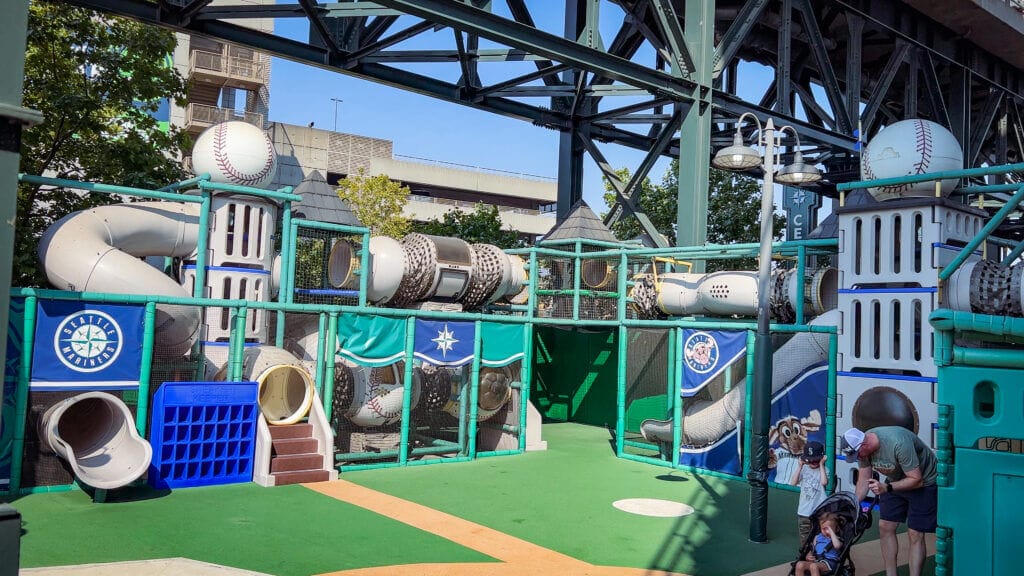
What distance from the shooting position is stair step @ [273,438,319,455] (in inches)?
492

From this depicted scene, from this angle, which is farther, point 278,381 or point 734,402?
point 278,381

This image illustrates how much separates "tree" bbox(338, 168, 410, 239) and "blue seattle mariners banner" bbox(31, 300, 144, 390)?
28367mm

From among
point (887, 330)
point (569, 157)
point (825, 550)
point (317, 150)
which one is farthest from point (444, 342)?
point (317, 150)

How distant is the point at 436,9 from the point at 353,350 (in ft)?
19.4

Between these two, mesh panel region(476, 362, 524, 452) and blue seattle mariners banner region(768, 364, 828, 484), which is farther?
mesh panel region(476, 362, 524, 452)

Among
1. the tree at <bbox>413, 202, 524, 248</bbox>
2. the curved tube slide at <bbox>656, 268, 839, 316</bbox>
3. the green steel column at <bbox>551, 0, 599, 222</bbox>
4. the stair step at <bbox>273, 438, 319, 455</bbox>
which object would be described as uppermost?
the green steel column at <bbox>551, 0, 599, 222</bbox>

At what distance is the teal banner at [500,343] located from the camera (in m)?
15.5

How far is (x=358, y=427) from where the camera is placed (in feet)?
48.2

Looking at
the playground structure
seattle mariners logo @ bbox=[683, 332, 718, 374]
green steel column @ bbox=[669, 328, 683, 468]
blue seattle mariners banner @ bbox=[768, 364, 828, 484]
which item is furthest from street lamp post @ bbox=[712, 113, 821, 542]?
green steel column @ bbox=[669, 328, 683, 468]

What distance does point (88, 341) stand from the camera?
1102 cm

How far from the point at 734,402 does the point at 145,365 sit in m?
9.20

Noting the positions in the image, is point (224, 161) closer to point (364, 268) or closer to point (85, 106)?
point (364, 268)

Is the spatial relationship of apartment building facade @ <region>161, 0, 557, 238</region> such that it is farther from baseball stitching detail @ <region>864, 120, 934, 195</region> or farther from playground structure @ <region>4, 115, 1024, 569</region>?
baseball stitching detail @ <region>864, 120, 934, 195</region>

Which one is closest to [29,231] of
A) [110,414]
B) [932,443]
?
[110,414]
